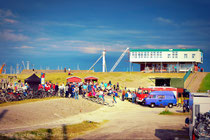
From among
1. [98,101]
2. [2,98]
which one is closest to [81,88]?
[98,101]

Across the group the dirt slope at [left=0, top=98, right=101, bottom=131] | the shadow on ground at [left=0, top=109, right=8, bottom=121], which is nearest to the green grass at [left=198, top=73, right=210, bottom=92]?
the dirt slope at [left=0, top=98, right=101, bottom=131]

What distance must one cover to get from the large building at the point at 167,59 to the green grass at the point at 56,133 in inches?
2418

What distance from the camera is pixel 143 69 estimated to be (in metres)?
86.1

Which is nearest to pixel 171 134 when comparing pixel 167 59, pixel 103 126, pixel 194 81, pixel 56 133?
pixel 103 126

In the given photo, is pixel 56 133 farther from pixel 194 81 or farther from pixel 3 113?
pixel 194 81

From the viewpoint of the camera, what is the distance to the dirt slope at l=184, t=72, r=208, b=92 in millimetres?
55269

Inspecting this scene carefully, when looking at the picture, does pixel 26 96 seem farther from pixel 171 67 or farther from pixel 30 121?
pixel 171 67

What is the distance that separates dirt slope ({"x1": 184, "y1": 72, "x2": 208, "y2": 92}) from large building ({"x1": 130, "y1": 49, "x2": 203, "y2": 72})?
7994mm

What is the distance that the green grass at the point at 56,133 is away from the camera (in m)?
15.3

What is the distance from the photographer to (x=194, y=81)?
61.8 meters

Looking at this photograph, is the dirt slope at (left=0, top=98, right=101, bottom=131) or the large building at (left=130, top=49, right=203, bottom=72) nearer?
the dirt slope at (left=0, top=98, right=101, bottom=131)

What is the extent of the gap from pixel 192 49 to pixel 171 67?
26.7ft

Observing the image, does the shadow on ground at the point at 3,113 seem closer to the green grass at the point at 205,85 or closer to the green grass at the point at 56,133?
the green grass at the point at 56,133

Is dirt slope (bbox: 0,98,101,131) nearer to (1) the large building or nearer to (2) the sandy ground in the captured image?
(2) the sandy ground
